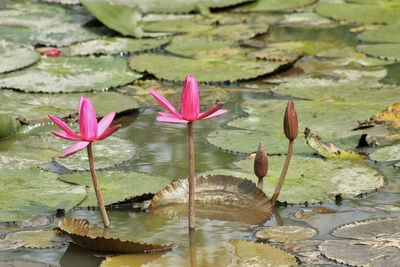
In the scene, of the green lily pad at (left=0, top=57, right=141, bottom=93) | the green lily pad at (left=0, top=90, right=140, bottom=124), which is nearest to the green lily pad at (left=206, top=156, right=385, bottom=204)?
the green lily pad at (left=0, top=90, right=140, bottom=124)

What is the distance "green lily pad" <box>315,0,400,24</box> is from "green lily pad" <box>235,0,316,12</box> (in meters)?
0.13

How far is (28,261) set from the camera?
2.52m

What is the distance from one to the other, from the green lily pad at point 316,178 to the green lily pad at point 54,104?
32.3 inches

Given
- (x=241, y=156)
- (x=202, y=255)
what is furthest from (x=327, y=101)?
(x=202, y=255)

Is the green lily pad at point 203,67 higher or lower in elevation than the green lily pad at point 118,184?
higher

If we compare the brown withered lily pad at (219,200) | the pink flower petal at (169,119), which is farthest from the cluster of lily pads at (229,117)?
the pink flower petal at (169,119)

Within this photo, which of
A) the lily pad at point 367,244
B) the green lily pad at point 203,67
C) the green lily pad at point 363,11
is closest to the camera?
the lily pad at point 367,244

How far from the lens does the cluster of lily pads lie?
2660 millimetres

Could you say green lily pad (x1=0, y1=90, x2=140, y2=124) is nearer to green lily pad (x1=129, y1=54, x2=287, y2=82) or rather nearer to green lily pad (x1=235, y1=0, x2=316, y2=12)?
green lily pad (x1=129, y1=54, x2=287, y2=82)

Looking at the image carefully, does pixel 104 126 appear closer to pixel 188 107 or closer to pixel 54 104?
pixel 188 107

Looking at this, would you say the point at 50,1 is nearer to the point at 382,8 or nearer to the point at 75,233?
the point at 382,8

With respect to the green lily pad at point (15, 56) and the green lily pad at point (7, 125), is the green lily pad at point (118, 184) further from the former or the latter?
the green lily pad at point (15, 56)

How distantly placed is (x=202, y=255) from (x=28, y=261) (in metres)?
0.43

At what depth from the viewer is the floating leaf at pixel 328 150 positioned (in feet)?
10.6
